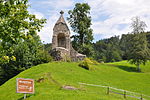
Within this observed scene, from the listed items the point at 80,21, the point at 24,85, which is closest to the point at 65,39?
the point at 80,21

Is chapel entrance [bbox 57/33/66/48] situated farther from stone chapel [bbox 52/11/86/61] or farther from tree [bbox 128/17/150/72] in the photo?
tree [bbox 128/17/150/72]

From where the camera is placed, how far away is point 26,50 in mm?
54875

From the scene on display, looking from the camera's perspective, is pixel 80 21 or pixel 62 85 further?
pixel 80 21

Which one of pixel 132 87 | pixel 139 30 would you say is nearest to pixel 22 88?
pixel 132 87

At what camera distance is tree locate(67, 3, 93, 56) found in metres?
56.7

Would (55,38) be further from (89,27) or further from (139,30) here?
(139,30)

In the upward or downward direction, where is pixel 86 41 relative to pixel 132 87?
upward

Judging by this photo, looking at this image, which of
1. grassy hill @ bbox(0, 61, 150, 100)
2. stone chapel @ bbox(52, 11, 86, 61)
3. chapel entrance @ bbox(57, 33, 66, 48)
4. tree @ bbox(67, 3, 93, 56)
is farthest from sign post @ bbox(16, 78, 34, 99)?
tree @ bbox(67, 3, 93, 56)

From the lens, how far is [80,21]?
185 feet

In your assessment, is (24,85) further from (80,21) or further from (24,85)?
(80,21)

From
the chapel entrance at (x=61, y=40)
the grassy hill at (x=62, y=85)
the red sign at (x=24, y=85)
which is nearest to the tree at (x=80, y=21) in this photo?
the chapel entrance at (x=61, y=40)

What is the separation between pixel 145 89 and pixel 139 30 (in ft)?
93.6

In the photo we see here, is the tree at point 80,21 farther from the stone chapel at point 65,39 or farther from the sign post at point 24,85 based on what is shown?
the sign post at point 24,85

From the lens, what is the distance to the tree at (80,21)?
2231 inches
